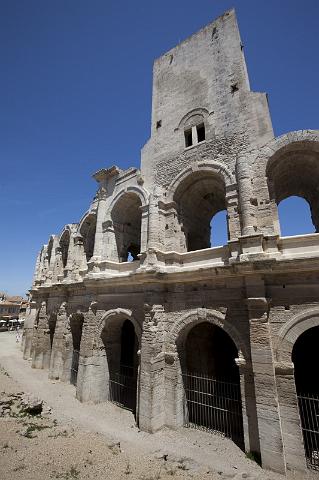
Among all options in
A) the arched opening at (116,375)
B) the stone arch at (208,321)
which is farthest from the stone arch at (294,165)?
the arched opening at (116,375)

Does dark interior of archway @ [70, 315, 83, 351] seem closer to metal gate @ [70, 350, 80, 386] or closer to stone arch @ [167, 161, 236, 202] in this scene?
metal gate @ [70, 350, 80, 386]

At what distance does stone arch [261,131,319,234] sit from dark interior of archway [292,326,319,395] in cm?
494

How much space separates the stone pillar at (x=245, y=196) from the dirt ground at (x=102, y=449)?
7.04 m

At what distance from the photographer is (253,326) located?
8.00 m

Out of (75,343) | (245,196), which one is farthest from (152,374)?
(75,343)

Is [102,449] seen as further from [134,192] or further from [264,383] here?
[134,192]

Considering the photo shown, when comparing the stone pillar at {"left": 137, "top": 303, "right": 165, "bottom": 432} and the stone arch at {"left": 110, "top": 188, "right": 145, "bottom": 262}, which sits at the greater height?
the stone arch at {"left": 110, "top": 188, "right": 145, "bottom": 262}

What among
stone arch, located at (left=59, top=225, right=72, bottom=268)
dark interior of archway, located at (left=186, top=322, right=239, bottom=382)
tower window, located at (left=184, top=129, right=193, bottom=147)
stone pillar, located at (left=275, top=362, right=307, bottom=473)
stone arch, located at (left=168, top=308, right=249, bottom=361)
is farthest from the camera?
stone arch, located at (left=59, top=225, right=72, bottom=268)

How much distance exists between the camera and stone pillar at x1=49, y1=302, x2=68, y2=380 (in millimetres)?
15398

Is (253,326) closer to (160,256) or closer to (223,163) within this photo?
(160,256)

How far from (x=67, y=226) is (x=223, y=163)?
13326 mm

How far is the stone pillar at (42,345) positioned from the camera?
18.0 m

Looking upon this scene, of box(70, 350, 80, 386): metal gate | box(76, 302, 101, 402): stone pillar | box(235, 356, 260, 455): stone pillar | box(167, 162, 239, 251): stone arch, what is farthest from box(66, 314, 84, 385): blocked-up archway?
box(235, 356, 260, 455): stone pillar

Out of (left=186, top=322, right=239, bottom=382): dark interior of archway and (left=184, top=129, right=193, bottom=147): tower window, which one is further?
(left=184, top=129, right=193, bottom=147): tower window
